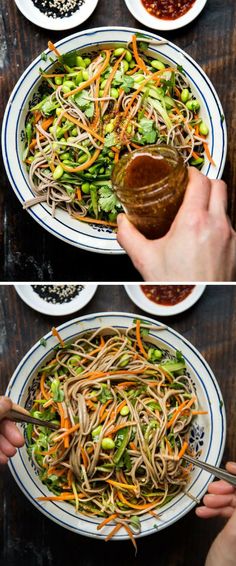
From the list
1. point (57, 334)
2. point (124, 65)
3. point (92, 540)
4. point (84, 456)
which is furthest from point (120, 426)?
point (124, 65)

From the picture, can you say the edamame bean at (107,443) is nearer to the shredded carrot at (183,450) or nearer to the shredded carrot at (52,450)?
the shredded carrot at (52,450)

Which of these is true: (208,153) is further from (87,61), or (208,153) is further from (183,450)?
(183,450)

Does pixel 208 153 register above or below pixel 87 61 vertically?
below

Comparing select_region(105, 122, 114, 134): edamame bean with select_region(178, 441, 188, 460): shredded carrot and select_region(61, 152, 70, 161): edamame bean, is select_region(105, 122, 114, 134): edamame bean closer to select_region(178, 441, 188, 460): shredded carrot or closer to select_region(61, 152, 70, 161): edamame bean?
select_region(61, 152, 70, 161): edamame bean

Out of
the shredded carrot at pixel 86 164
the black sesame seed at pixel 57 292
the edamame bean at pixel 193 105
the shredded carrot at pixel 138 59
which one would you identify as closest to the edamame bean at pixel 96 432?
the black sesame seed at pixel 57 292

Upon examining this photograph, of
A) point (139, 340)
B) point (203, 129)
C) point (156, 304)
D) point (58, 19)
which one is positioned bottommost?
point (139, 340)

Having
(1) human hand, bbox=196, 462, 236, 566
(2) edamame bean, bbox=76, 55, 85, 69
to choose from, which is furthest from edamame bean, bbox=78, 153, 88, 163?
(1) human hand, bbox=196, 462, 236, 566
